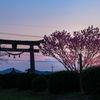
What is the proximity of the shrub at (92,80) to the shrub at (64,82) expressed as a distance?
2.44 meters

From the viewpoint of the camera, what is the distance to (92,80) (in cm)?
890

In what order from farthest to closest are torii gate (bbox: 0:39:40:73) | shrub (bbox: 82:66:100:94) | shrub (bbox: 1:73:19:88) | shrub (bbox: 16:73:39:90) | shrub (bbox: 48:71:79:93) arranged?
torii gate (bbox: 0:39:40:73) → shrub (bbox: 1:73:19:88) → shrub (bbox: 16:73:39:90) → shrub (bbox: 48:71:79:93) → shrub (bbox: 82:66:100:94)

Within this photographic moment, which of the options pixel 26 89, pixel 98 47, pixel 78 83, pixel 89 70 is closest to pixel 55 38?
pixel 98 47

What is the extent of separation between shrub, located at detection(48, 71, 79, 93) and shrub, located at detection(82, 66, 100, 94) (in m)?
2.44

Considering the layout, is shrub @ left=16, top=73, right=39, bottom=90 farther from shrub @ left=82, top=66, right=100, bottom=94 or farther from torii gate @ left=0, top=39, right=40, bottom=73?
shrub @ left=82, top=66, right=100, bottom=94

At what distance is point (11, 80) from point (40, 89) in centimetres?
615

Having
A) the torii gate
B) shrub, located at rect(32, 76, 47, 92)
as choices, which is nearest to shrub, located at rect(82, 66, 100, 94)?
shrub, located at rect(32, 76, 47, 92)

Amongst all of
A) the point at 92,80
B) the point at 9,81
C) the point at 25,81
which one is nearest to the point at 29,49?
the point at 9,81

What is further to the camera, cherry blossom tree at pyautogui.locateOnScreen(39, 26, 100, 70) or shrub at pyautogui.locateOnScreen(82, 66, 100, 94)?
cherry blossom tree at pyautogui.locateOnScreen(39, 26, 100, 70)

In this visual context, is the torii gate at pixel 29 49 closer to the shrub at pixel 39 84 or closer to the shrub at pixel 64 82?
the shrub at pixel 39 84

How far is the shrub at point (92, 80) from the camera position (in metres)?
8.75

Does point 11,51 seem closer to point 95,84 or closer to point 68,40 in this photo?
point 68,40

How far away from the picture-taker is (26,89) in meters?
16.8

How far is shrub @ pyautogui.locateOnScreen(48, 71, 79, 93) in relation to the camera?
11703 millimetres
